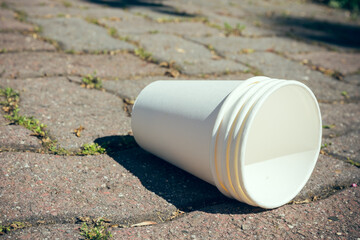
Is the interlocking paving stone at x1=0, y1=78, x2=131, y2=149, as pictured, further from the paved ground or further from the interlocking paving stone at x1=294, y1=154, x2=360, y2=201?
the interlocking paving stone at x1=294, y1=154, x2=360, y2=201

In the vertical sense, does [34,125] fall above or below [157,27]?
below

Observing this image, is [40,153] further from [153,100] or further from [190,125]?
[190,125]

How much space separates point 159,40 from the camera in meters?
3.62

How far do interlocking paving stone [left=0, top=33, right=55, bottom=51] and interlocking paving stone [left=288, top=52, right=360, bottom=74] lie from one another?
→ 217cm

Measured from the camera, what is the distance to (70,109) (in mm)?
2252

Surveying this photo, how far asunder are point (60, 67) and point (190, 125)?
1.59 metres

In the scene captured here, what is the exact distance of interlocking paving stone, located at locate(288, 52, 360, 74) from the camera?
3512mm

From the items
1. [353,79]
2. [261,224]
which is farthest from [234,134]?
[353,79]

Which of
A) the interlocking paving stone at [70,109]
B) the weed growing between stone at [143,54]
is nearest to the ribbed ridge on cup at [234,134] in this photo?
the interlocking paving stone at [70,109]

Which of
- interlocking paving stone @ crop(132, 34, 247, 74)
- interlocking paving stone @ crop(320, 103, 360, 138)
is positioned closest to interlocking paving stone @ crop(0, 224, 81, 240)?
interlocking paving stone @ crop(320, 103, 360, 138)

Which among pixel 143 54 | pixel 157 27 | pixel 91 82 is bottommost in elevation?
pixel 91 82

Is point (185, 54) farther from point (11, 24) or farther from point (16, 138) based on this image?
point (16, 138)

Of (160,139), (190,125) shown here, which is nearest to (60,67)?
(160,139)

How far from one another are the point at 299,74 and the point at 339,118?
0.78 metres
